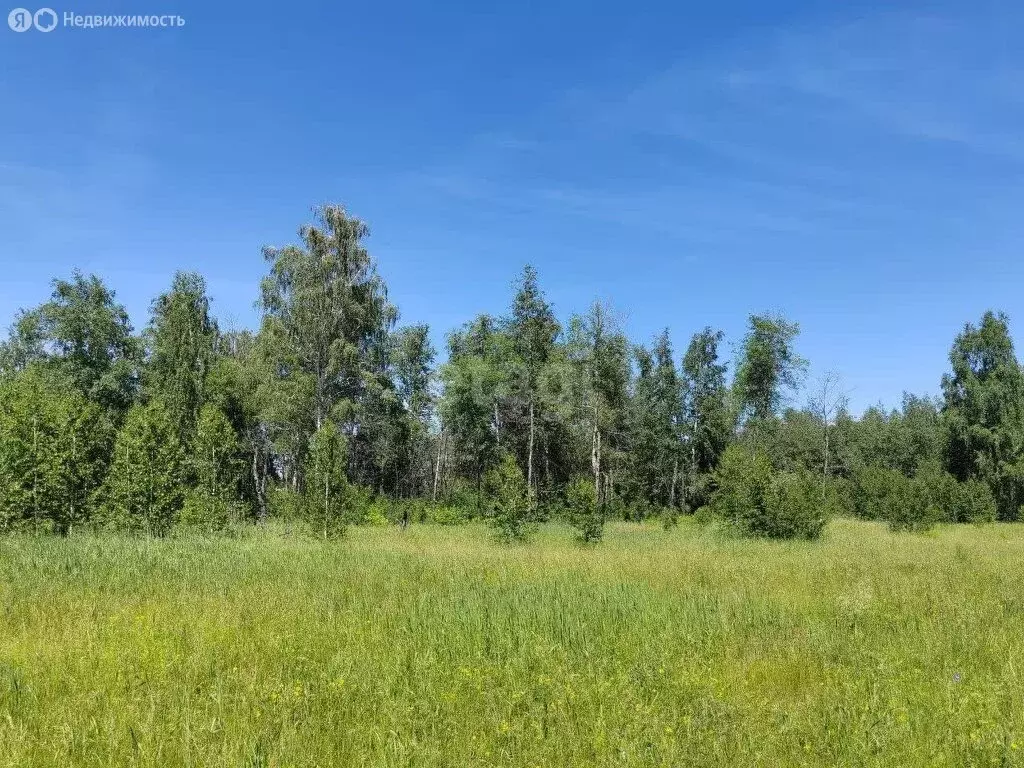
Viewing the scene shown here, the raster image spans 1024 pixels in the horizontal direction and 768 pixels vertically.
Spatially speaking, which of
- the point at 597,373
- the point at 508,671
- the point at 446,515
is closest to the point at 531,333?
the point at 597,373

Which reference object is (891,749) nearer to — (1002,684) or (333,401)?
(1002,684)

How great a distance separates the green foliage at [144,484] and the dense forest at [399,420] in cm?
8

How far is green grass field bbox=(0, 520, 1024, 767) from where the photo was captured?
13.3 feet

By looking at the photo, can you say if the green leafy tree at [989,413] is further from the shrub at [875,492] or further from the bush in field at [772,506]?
the bush in field at [772,506]

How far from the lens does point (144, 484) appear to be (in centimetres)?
2302

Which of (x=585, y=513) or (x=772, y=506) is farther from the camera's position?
(x=772, y=506)

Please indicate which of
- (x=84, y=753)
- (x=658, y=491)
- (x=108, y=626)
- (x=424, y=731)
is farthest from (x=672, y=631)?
(x=658, y=491)

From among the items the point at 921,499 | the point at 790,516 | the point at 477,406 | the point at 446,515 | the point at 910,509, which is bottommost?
the point at 446,515

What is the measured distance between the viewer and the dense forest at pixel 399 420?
2341 cm

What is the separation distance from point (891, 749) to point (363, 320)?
3711 cm

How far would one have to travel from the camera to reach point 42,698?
4879 millimetres

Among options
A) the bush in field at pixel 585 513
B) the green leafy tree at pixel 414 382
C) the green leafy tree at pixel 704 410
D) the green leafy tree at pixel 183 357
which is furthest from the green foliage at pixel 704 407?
the green leafy tree at pixel 183 357

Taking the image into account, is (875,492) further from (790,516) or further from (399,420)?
(399,420)

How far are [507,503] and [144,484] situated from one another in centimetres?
1345
